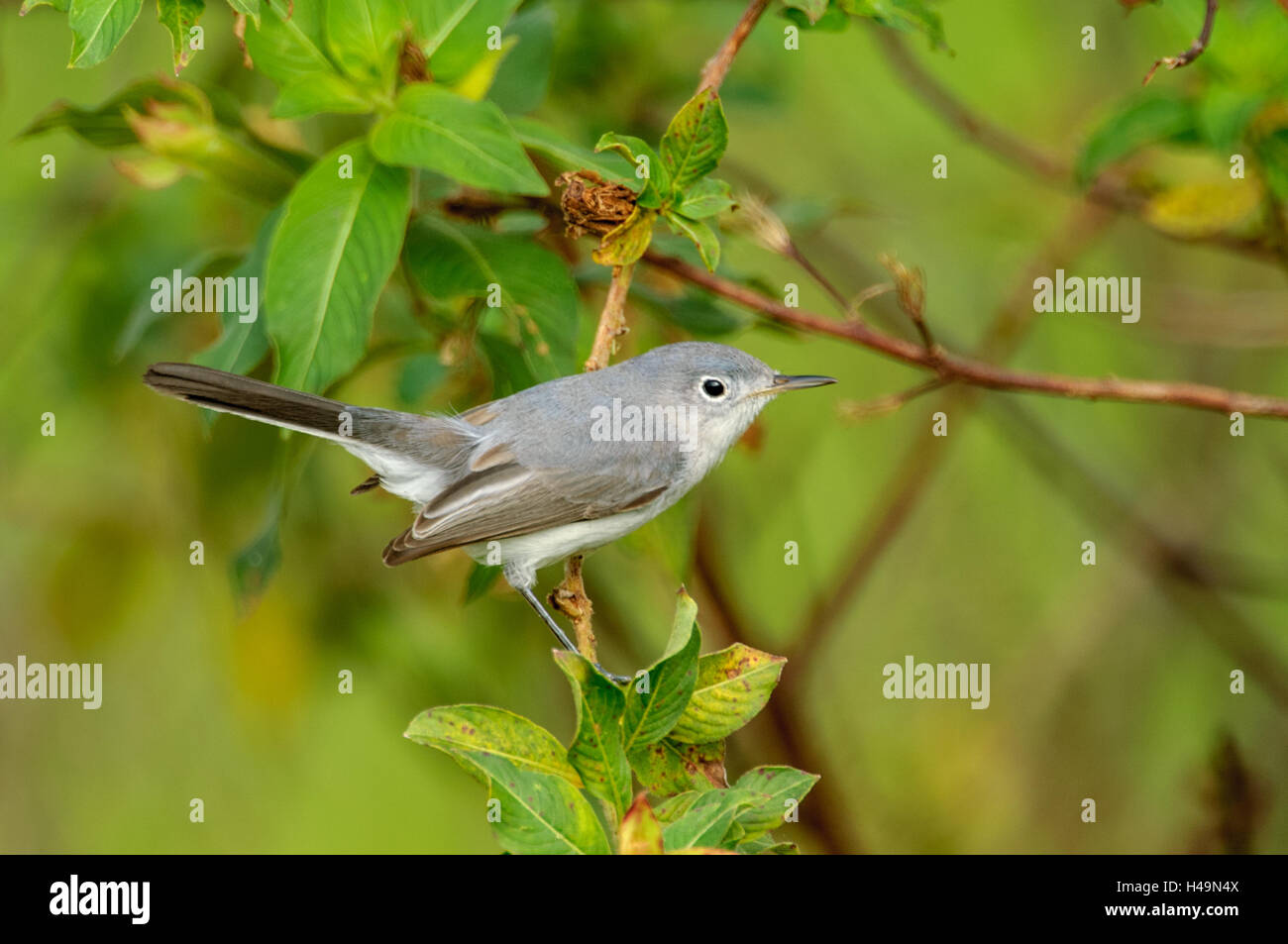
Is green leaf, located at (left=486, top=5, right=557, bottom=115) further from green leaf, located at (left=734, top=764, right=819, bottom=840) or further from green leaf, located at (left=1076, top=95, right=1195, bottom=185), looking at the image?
green leaf, located at (left=734, top=764, right=819, bottom=840)

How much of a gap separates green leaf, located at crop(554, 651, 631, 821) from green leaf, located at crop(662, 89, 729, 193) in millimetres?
1181

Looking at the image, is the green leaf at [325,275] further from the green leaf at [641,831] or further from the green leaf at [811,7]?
the green leaf at [641,831]

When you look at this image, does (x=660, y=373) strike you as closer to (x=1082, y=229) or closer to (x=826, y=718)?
(x=1082, y=229)

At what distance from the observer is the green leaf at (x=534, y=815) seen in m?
1.96

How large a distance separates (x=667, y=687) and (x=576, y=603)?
1.09 m

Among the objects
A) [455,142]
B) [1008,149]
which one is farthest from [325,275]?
[1008,149]

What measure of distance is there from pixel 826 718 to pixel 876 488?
1196 millimetres

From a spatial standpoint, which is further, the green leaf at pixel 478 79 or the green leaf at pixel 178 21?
the green leaf at pixel 478 79

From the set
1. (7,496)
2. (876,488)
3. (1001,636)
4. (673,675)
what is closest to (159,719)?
(7,496)

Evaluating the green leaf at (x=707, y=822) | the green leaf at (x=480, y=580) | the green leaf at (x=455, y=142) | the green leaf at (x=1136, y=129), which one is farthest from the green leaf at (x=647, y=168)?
the green leaf at (x=1136, y=129)

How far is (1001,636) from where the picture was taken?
589 cm

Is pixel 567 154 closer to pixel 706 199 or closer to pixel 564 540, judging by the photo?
pixel 706 199

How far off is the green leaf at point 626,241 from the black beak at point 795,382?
105 centimetres

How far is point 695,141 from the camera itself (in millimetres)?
2658
